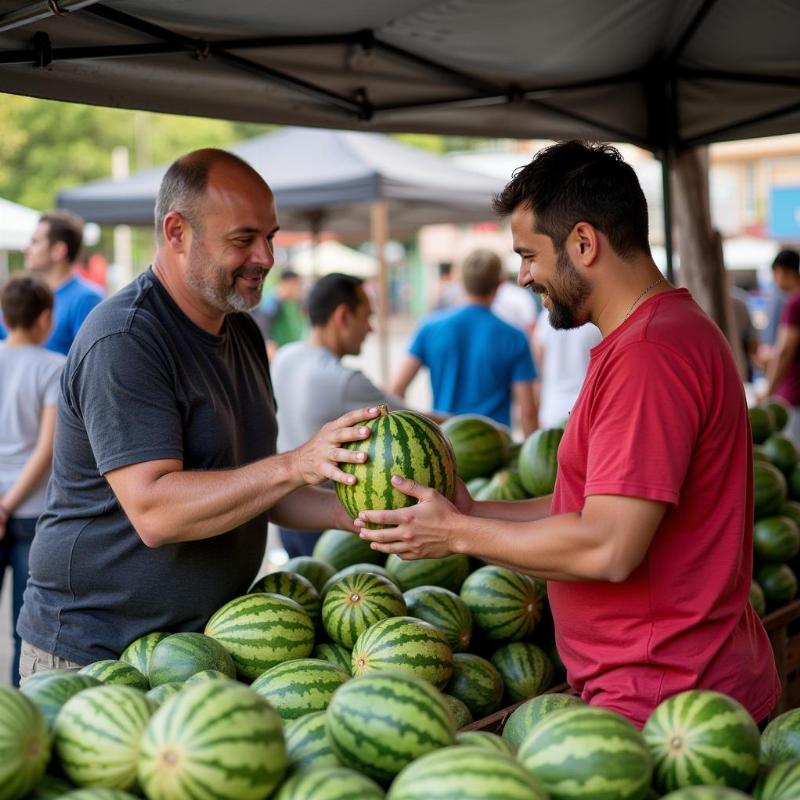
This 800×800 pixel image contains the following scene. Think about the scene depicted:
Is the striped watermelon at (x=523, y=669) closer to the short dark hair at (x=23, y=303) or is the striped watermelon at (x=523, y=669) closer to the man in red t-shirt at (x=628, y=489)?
the man in red t-shirt at (x=628, y=489)

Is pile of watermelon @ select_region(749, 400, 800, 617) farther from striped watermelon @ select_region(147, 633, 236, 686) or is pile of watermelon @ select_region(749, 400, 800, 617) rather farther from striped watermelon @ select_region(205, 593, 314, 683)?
striped watermelon @ select_region(147, 633, 236, 686)

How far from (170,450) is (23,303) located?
10.8 ft

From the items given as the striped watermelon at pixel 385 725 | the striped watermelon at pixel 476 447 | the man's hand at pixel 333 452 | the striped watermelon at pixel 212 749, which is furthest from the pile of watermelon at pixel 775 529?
the striped watermelon at pixel 212 749

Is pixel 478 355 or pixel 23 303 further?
pixel 478 355

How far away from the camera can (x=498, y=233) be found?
39.3m

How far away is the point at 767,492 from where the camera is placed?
4.59 metres

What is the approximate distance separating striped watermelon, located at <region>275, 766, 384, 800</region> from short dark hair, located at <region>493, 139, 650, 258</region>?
1.41 meters

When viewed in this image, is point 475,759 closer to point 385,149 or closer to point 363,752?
point 363,752

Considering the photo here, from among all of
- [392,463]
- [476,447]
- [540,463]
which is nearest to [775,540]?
[540,463]

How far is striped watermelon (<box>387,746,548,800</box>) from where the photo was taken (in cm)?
165

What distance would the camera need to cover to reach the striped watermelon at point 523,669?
3.24 meters

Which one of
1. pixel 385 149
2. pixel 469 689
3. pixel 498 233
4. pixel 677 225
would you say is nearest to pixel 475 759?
pixel 469 689

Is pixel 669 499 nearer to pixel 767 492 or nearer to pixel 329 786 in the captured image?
pixel 329 786

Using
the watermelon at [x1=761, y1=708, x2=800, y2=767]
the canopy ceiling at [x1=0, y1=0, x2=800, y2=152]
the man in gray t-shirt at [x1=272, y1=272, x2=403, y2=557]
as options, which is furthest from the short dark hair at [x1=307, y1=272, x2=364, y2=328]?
the watermelon at [x1=761, y1=708, x2=800, y2=767]
